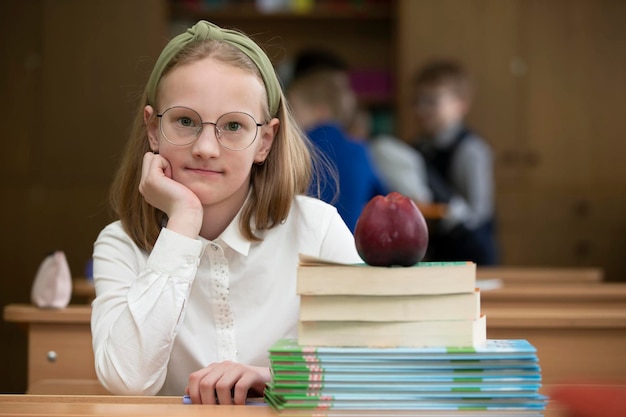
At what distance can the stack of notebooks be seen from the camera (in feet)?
3.65

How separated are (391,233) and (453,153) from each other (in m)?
4.27

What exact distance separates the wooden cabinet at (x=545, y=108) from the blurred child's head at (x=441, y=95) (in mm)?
407

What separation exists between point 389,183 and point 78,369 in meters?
3.05

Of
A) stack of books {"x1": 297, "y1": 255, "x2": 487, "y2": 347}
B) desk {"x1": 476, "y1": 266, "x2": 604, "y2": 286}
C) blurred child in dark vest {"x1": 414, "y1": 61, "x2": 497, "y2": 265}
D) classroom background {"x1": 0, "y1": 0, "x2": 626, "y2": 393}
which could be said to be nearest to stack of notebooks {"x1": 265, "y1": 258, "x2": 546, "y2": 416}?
stack of books {"x1": 297, "y1": 255, "x2": 487, "y2": 347}

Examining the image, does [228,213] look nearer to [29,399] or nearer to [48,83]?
[29,399]

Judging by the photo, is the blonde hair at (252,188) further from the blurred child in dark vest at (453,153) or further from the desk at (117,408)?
the blurred child in dark vest at (453,153)

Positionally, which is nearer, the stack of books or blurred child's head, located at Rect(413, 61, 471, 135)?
the stack of books

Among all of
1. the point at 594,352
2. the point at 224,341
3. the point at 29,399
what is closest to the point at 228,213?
the point at 224,341

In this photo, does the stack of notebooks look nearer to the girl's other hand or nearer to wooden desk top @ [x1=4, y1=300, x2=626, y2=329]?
the girl's other hand

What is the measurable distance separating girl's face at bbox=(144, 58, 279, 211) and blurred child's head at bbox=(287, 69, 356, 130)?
2396 mm

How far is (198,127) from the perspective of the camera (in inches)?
60.9

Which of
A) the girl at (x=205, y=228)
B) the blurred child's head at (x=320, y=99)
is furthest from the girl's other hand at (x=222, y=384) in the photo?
the blurred child's head at (x=320, y=99)

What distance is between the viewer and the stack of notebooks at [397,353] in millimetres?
1112

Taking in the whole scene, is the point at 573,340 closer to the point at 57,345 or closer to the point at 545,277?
the point at 57,345
